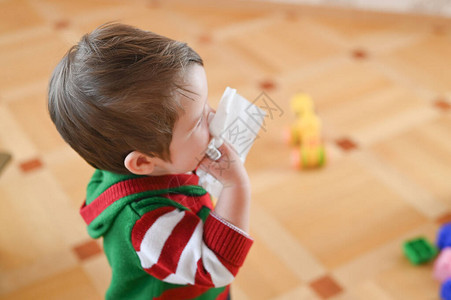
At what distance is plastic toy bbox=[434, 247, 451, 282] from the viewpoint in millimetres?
1474

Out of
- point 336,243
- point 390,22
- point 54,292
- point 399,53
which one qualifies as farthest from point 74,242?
point 390,22

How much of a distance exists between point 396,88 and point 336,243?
35.1 inches

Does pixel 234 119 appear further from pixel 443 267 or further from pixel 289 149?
pixel 289 149

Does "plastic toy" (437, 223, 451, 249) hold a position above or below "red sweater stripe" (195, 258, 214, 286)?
below

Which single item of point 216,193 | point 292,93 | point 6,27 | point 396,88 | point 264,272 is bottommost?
point 6,27

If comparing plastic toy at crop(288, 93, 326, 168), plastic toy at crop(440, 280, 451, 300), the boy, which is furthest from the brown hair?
plastic toy at crop(288, 93, 326, 168)

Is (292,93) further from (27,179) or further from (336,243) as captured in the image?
(27,179)

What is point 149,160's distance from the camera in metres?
0.80

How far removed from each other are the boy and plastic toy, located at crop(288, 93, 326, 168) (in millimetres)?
989

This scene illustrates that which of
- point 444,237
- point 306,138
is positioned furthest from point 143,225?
point 306,138

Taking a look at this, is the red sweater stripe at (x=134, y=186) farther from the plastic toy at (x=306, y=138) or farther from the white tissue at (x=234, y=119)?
the plastic toy at (x=306, y=138)

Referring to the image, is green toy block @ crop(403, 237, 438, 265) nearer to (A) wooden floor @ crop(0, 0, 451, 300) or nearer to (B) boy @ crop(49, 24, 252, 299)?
(A) wooden floor @ crop(0, 0, 451, 300)

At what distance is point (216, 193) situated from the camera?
89 cm

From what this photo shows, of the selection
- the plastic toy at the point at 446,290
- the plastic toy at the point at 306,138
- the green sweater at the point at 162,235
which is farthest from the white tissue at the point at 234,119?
the plastic toy at the point at 306,138
